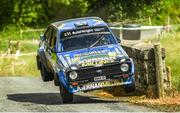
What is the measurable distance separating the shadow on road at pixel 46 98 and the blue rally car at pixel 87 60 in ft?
1.51

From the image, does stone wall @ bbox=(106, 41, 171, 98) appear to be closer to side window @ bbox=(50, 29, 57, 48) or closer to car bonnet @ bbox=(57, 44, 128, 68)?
car bonnet @ bbox=(57, 44, 128, 68)

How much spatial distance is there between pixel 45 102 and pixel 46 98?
3.08ft

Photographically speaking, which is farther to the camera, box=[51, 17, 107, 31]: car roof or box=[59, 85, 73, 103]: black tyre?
box=[51, 17, 107, 31]: car roof

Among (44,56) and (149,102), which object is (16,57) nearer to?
(44,56)

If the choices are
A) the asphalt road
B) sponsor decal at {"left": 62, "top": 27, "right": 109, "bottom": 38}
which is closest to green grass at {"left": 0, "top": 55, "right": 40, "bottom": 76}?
the asphalt road

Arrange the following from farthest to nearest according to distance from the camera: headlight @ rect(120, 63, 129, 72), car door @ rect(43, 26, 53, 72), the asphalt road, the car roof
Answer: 1. car door @ rect(43, 26, 53, 72)
2. the car roof
3. headlight @ rect(120, 63, 129, 72)
4. the asphalt road

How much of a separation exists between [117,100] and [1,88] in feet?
16.0

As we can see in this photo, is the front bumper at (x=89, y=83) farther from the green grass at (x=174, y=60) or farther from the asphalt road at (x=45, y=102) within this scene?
the green grass at (x=174, y=60)

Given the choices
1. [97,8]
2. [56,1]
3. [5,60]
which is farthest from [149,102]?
[97,8]

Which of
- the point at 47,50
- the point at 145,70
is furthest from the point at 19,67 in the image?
the point at 145,70

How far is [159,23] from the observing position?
43.8 meters

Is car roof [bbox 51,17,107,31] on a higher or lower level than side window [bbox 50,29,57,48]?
higher

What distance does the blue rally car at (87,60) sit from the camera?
13453mm

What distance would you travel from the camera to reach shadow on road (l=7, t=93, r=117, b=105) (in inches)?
552
